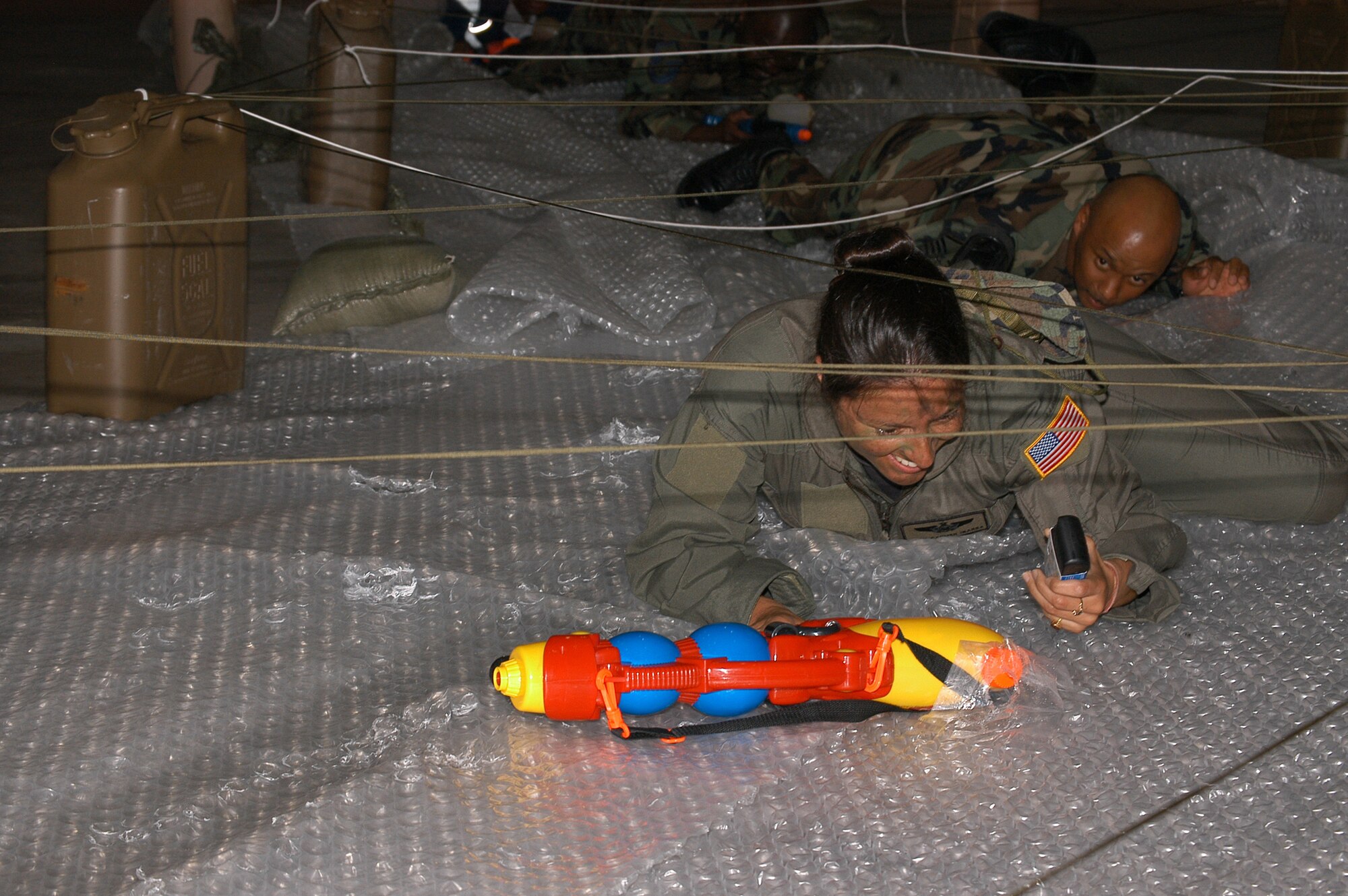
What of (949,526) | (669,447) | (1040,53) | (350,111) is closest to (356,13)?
(350,111)

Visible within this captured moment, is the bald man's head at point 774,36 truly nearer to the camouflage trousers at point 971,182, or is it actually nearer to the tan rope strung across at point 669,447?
the camouflage trousers at point 971,182

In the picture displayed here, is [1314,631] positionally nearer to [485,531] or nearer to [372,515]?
[485,531]

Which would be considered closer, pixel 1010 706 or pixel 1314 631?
pixel 1010 706

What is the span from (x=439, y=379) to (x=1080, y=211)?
3.72ft

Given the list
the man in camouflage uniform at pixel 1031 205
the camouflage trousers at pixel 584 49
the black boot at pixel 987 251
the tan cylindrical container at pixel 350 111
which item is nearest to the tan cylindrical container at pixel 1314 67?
the man in camouflage uniform at pixel 1031 205

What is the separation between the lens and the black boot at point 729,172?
2.55 meters

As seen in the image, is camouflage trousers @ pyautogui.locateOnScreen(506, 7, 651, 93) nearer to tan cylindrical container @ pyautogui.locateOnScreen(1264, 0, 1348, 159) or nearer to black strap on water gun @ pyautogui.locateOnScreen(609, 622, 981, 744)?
tan cylindrical container @ pyautogui.locateOnScreen(1264, 0, 1348, 159)

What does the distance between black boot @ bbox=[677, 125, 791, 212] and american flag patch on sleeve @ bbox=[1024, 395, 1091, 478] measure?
1360mm

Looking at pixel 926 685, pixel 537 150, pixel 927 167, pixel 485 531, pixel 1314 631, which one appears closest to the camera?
pixel 926 685

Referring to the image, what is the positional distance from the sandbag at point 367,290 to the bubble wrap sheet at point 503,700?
10cm

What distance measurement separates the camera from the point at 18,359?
2.09 metres

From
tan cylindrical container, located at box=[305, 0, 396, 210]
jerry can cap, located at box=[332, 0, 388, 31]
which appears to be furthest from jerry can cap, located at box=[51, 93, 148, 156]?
jerry can cap, located at box=[332, 0, 388, 31]

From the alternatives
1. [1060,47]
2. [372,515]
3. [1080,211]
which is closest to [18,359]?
[372,515]

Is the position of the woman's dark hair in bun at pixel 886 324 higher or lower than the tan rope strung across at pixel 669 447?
higher
